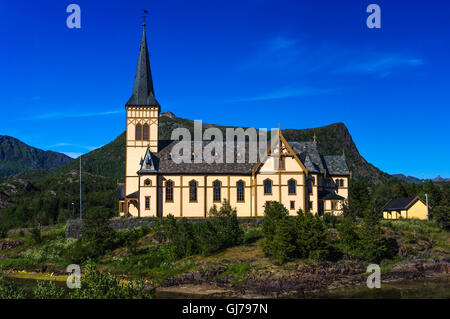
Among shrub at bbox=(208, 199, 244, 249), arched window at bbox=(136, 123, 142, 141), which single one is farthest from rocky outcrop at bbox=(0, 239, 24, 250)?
shrub at bbox=(208, 199, 244, 249)

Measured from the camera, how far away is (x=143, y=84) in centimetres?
6378

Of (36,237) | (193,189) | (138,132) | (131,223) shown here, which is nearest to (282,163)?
(193,189)

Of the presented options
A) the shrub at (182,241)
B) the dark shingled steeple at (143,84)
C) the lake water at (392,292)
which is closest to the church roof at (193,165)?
the dark shingled steeple at (143,84)

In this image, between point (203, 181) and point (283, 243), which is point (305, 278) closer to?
point (283, 243)

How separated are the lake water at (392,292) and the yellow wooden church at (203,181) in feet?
69.7

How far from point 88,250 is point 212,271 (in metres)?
16.3

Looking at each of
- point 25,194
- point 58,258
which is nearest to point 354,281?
point 58,258

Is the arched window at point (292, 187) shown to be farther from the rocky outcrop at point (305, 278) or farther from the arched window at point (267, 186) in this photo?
the rocky outcrop at point (305, 278)

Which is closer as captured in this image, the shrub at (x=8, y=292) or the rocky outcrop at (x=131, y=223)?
the shrub at (x=8, y=292)

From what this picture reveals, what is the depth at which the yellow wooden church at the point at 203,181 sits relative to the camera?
188 feet

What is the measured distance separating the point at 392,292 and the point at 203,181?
3049 cm

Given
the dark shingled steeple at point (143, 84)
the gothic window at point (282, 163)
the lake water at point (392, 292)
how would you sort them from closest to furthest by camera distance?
the lake water at point (392, 292)
the gothic window at point (282, 163)
the dark shingled steeple at point (143, 84)

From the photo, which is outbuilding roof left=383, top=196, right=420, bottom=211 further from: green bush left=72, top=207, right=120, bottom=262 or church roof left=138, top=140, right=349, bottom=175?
green bush left=72, top=207, right=120, bottom=262

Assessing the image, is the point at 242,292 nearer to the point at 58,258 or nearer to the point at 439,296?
the point at 439,296
